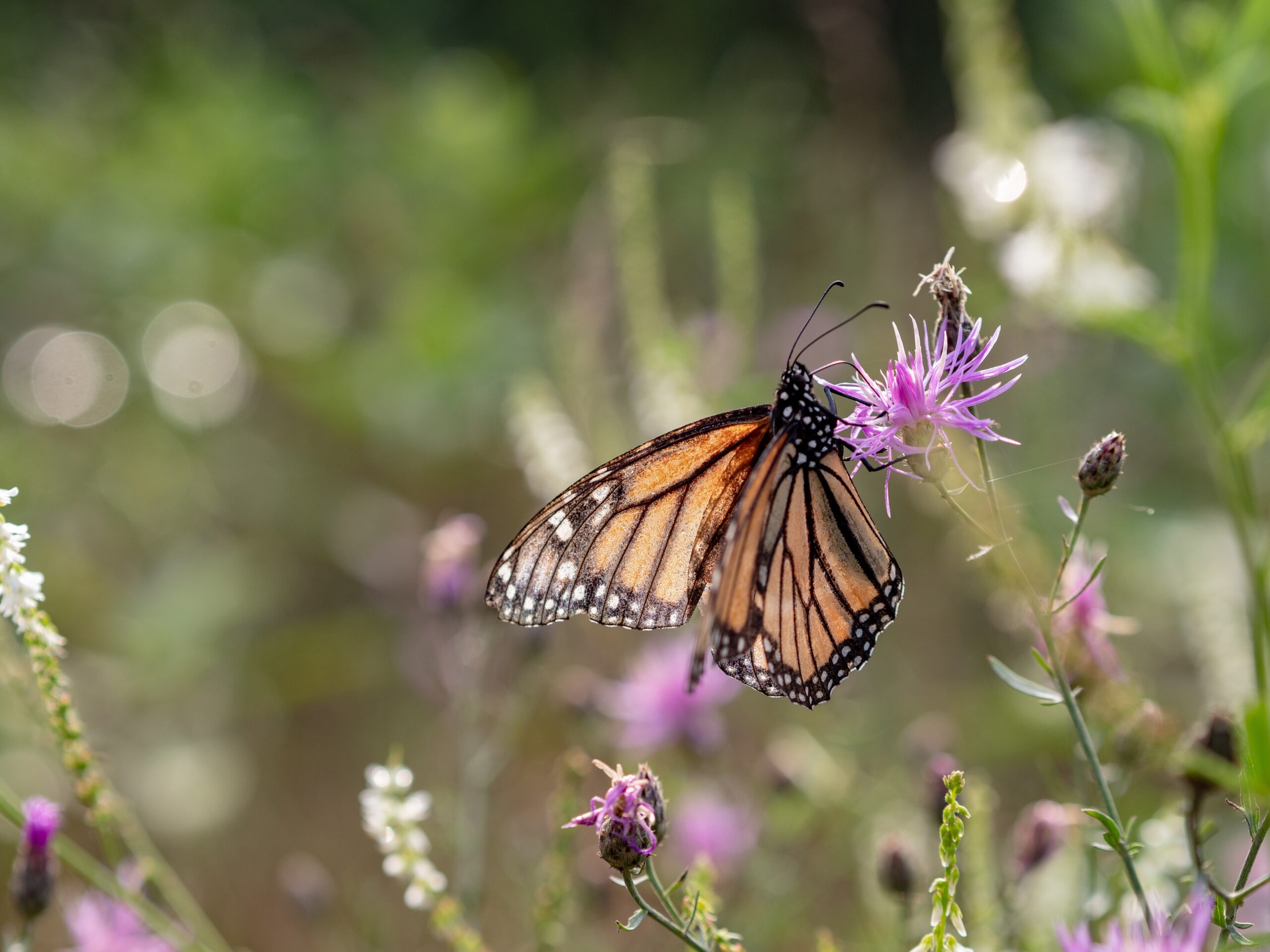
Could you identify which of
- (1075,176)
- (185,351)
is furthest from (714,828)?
(185,351)

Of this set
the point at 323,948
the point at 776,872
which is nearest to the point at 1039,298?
the point at 776,872

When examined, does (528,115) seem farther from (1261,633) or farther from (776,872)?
(1261,633)

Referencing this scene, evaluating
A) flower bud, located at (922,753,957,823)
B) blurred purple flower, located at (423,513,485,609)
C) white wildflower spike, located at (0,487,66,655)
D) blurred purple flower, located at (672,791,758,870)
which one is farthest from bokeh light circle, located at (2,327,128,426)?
flower bud, located at (922,753,957,823)

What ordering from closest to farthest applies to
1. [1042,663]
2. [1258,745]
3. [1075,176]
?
[1258,745]
[1042,663]
[1075,176]

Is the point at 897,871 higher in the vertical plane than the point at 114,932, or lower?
higher

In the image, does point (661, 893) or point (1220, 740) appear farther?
point (1220, 740)

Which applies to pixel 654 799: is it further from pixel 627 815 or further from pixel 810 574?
pixel 810 574

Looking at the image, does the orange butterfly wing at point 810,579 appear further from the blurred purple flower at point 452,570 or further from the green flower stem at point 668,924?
the blurred purple flower at point 452,570

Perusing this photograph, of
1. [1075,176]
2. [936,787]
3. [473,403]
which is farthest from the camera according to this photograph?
[473,403]

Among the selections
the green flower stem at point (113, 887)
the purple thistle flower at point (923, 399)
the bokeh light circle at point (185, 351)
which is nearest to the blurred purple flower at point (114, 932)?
the green flower stem at point (113, 887)
